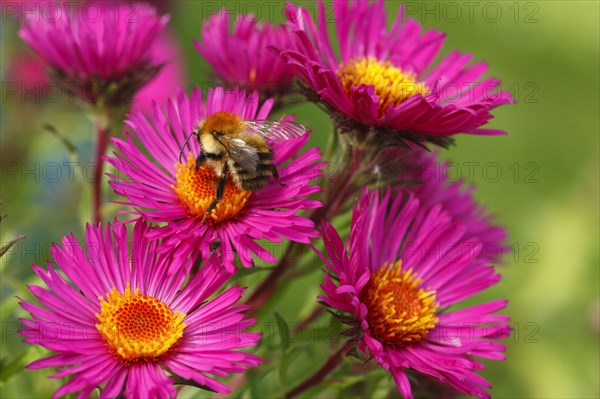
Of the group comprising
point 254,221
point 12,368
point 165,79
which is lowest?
point 12,368

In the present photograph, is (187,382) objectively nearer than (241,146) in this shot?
Yes

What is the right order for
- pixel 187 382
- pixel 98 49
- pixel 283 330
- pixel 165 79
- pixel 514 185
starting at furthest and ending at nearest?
pixel 514 185 < pixel 165 79 < pixel 98 49 < pixel 283 330 < pixel 187 382

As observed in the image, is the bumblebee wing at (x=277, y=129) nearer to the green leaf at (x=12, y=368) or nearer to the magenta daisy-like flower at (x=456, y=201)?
the magenta daisy-like flower at (x=456, y=201)

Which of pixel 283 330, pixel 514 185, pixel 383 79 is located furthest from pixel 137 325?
pixel 514 185

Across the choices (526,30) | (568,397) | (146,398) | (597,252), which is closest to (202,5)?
(526,30)

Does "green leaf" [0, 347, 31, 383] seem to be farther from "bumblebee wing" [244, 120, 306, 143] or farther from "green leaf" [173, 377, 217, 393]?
"bumblebee wing" [244, 120, 306, 143]

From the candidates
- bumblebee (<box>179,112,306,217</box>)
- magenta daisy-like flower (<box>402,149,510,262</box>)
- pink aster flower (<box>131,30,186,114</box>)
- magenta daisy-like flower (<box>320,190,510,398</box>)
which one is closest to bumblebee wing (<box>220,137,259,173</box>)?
bumblebee (<box>179,112,306,217</box>)

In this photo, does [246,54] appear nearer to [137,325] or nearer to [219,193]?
[219,193]

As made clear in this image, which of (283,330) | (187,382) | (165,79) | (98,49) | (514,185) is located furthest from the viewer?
(514,185)

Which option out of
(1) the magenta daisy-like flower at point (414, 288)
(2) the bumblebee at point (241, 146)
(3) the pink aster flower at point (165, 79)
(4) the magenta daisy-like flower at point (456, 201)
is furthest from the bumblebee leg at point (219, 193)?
(3) the pink aster flower at point (165, 79)
